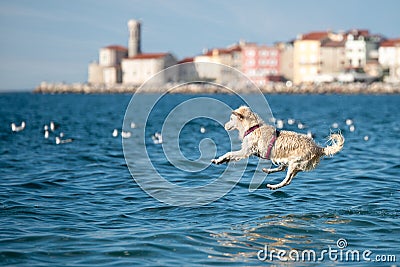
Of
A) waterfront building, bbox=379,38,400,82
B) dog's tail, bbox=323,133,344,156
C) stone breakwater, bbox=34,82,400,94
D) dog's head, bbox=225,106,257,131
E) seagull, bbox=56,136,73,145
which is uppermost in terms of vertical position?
waterfront building, bbox=379,38,400,82

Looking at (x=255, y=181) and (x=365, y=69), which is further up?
(x=365, y=69)

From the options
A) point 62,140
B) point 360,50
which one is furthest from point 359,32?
point 62,140

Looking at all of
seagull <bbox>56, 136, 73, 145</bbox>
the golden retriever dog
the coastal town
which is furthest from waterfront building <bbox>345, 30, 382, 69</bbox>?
the golden retriever dog

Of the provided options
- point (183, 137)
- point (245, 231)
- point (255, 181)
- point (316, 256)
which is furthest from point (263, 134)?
point (183, 137)

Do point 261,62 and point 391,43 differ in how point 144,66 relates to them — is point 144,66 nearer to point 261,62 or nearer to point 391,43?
point 261,62

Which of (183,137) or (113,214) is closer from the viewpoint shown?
(113,214)

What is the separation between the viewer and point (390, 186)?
665 inches

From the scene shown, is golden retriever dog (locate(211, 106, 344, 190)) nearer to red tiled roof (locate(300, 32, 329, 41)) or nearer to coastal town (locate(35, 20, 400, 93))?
coastal town (locate(35, 20, 400, 93))

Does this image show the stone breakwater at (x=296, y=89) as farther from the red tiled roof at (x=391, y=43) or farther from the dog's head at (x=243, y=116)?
the dog's head at (x=243, y=116)

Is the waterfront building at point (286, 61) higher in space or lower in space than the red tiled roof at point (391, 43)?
lower

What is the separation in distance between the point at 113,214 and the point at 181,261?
11.9ft

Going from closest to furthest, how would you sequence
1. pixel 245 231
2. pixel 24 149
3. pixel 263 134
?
pixel 245 231 < pixel 263 134 < pixel 24 149

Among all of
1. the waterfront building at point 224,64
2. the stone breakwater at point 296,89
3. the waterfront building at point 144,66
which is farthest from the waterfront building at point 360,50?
the waterfront building at point 144,66

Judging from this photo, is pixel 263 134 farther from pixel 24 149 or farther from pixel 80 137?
pixel 80 137
